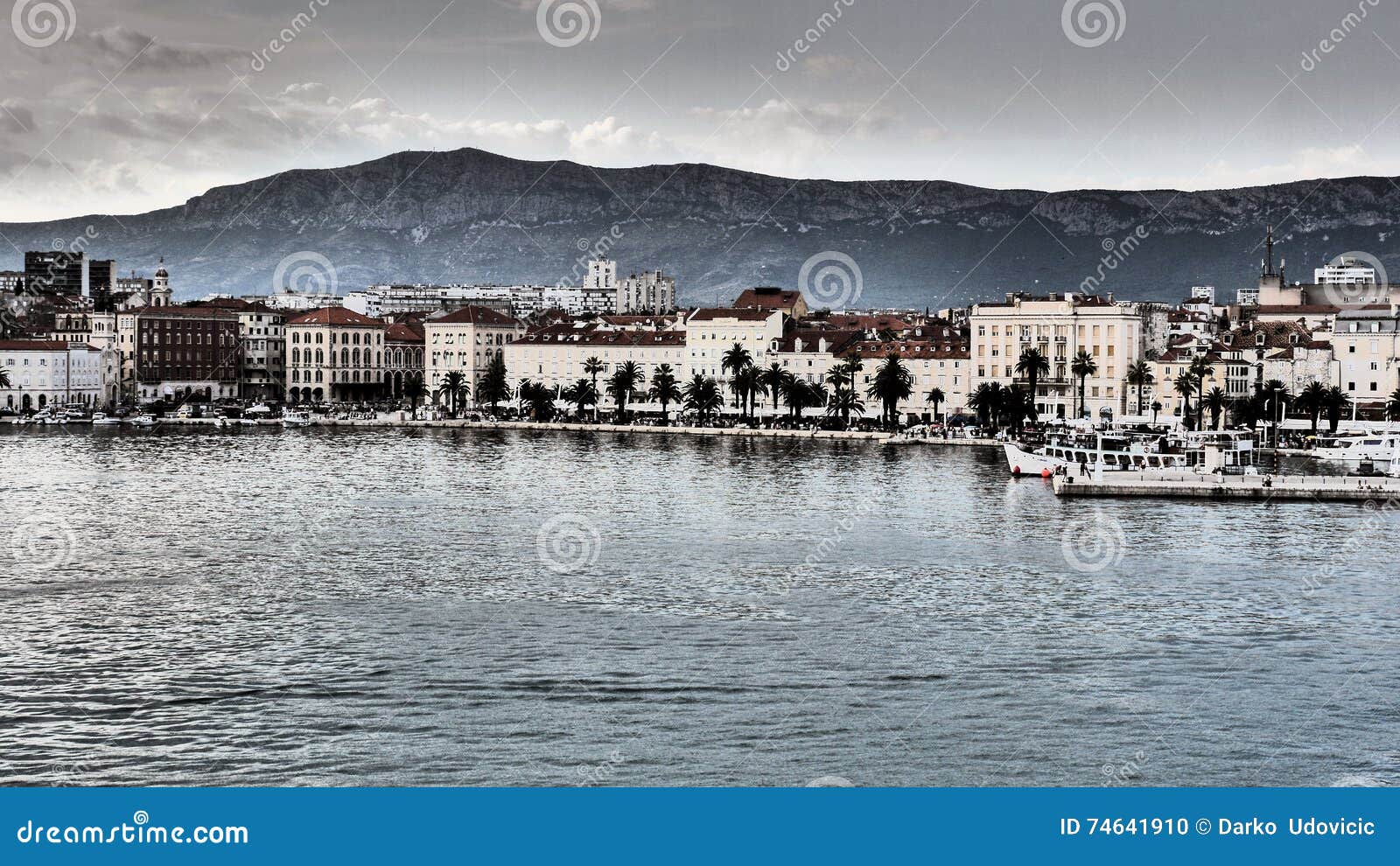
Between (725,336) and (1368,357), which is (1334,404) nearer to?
(1368,357)

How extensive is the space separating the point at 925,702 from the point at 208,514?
73.7ft

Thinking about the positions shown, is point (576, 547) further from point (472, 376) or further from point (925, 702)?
point (472, 376)

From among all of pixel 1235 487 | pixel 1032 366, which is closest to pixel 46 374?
pixel 1032 366

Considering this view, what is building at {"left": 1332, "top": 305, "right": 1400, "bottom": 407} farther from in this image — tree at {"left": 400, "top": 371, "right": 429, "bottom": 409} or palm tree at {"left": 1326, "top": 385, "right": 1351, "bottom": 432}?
tree at {"left": 400, "top": 371, "right": 429, "bottom": 409}

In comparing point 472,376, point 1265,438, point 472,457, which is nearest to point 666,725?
point 472,457


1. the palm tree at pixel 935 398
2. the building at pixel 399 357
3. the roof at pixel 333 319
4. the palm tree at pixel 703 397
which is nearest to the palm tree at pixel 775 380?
the palm tree at pixel 703 397

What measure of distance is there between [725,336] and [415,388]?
19.0 m

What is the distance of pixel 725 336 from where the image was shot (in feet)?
279

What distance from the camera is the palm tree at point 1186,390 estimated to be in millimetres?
70500

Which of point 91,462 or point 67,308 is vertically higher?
point 67,308

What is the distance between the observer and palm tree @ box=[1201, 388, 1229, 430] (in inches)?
2719

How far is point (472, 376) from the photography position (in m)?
96.9

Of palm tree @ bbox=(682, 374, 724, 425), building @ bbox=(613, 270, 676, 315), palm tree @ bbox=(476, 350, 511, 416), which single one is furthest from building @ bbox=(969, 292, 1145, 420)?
building @ bbox=(613, 270, 676, 315)

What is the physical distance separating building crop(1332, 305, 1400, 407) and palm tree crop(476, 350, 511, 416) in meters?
43.8
